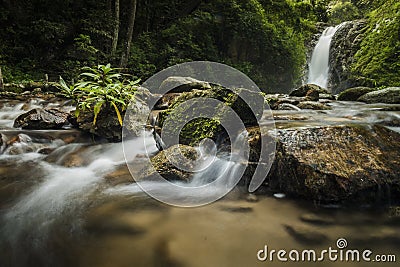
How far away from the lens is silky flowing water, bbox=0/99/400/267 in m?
1.65

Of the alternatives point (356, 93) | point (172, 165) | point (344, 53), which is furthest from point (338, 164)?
point (344, 53)

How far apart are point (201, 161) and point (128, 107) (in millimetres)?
2075

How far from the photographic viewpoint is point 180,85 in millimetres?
7352

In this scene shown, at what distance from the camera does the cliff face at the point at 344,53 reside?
13.0 m

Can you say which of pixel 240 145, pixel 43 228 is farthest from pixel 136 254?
pixel 240 145

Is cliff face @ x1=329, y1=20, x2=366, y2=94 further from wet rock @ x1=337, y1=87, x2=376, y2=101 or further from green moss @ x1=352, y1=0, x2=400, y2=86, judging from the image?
wet rock @ x1=337, y1=87, x2=376, y2=101

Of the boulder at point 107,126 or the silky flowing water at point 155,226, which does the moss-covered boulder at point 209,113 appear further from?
the boulder at point 107,126

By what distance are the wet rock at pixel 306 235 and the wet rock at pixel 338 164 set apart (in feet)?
1.49

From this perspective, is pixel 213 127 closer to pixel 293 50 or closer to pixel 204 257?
pixel 204 257

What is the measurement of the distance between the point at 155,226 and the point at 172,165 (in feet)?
3.17

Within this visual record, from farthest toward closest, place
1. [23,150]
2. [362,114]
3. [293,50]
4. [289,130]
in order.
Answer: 1. [293,50]
2. [362,114]
3. [23,150]
4. [289,130]

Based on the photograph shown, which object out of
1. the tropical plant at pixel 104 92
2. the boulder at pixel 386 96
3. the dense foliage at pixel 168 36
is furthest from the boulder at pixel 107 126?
the boulder at pixel 386 96

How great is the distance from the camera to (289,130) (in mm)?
2684

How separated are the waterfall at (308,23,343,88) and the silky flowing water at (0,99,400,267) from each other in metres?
14.9
